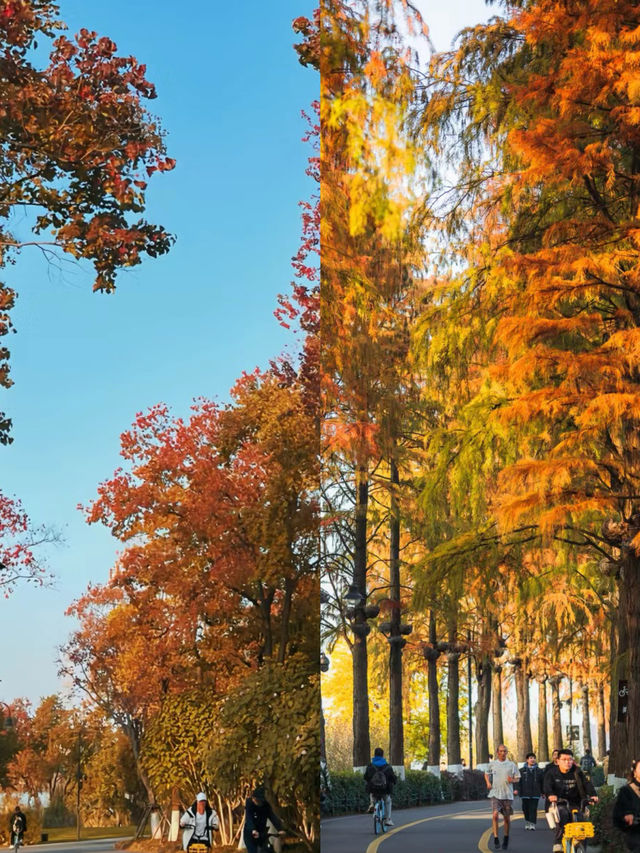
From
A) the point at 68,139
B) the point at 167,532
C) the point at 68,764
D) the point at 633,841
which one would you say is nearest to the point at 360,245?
the point at 68,139

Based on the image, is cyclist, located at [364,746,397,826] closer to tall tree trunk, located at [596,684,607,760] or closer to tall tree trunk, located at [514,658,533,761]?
tall tree trunk, located at [514,658,533,761]

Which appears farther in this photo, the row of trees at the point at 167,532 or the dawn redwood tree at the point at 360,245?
the row of trees at the point at 167,532

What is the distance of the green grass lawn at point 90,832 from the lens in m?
7.74

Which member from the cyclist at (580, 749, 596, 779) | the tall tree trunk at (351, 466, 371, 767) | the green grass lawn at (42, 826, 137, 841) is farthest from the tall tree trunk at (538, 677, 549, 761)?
the green grass lawn at (42, 826, 137, 841)

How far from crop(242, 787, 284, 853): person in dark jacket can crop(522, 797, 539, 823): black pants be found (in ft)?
6.80

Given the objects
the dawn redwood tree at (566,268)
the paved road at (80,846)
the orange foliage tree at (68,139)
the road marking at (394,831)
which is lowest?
the paved road at (80,846)

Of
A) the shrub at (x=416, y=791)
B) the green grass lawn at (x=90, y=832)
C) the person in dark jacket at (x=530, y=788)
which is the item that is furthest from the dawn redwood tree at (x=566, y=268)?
A: the green grass lawn at (x=90, y=832)

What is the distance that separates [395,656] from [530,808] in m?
1.09

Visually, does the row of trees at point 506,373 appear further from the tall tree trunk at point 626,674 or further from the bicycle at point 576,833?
the bicycle at point 576,833

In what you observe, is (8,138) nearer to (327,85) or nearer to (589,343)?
(327,85)

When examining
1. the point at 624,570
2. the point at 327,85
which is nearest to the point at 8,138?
the point at 327,85

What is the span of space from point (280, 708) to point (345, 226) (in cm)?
343

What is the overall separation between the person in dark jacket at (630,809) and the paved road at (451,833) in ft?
2.15

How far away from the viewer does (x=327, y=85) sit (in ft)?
25.6
